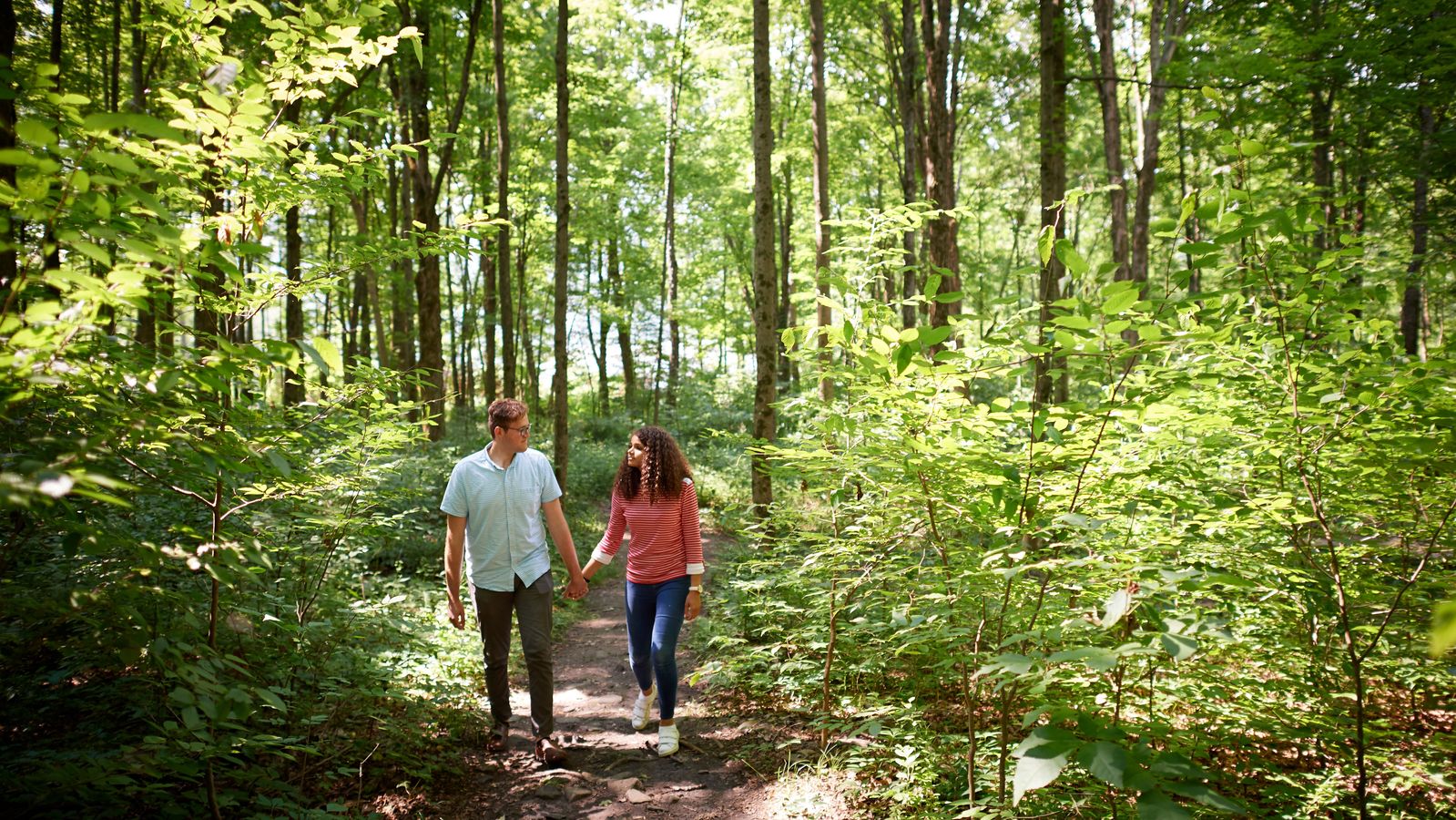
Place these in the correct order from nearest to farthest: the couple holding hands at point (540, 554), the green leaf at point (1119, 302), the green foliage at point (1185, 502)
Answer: the green leaf at point (1119, 302) < the green foliage at point (1185, 502) < the couple holding hands at point (540, 554)

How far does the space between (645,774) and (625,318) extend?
66.1ft

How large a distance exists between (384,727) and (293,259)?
10126 mm

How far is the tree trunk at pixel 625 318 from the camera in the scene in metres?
24.4

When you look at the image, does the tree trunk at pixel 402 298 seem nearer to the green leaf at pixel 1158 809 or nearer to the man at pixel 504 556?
the man at pixel 504 556

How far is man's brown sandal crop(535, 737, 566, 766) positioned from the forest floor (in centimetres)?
5

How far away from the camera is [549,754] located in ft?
15.1

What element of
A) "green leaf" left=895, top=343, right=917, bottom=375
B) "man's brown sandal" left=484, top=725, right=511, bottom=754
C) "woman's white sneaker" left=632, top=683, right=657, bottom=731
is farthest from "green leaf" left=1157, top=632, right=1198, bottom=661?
"man's brown sandal" left=484, top=725, right=511, bottom=754

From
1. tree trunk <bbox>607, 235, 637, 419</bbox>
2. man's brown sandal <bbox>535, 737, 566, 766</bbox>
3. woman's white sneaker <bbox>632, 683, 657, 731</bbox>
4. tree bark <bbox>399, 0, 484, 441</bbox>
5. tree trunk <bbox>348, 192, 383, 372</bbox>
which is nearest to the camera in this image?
man's brown sandal <bbox>535, 737, 566, 766</bbox>

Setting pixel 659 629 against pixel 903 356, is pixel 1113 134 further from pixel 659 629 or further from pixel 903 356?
pixel 903 356

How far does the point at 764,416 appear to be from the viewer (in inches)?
336

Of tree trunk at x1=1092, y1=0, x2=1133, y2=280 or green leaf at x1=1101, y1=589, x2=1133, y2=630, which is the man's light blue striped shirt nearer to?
green leaf at x1=1101, y1=589, x2=1133, y2=630

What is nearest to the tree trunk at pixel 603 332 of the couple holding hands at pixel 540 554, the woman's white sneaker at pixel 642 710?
the couple holding hands at pixel 540 554

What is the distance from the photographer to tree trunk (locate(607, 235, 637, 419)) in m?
24.4

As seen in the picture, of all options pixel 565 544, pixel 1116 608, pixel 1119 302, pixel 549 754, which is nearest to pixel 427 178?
pixel 565 544
